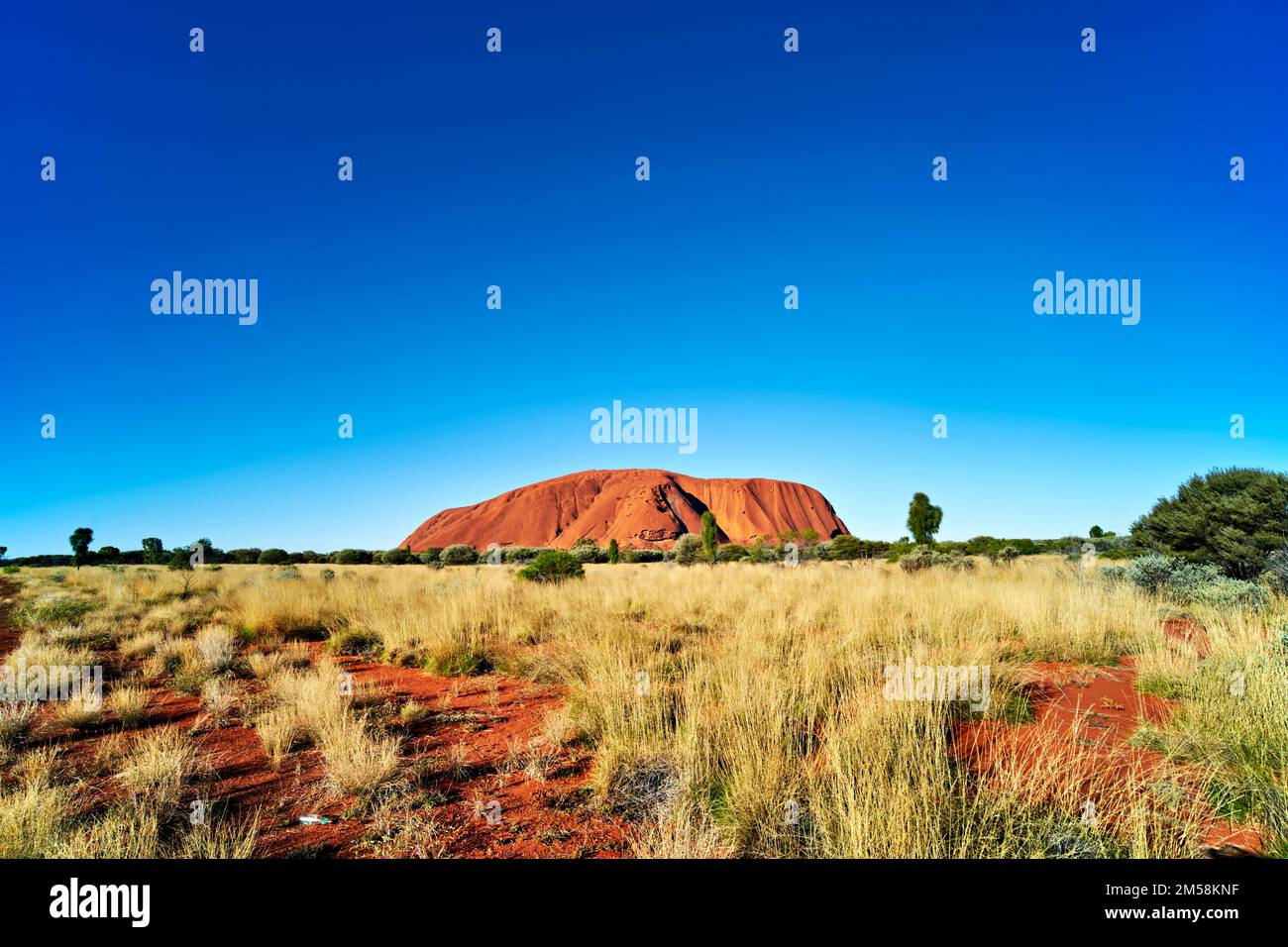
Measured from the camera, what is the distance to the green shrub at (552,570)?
16141mm

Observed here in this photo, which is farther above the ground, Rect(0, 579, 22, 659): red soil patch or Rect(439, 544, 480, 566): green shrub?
Rect(0, 579, 22, 659): red soil patch

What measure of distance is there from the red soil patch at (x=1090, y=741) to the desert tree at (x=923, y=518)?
32.0 metres

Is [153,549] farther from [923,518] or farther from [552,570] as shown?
[923,518]

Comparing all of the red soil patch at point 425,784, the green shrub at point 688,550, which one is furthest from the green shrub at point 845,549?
the red soil patch at point 425,784

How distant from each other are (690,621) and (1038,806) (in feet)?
22.7

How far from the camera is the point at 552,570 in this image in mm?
16547

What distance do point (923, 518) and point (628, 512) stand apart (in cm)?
8798

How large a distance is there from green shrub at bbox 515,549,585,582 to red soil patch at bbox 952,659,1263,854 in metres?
12.2

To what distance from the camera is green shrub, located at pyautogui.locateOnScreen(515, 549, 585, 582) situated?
16141 millimetres

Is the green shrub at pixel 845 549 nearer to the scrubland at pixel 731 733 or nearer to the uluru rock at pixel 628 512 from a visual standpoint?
the scrubland at pixel 731 733

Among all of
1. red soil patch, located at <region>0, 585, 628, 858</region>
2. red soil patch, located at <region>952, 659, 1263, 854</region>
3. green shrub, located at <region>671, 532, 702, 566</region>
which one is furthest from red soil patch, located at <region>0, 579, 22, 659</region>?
green shrub, located at <region>671, 532, 702, 566</region>
